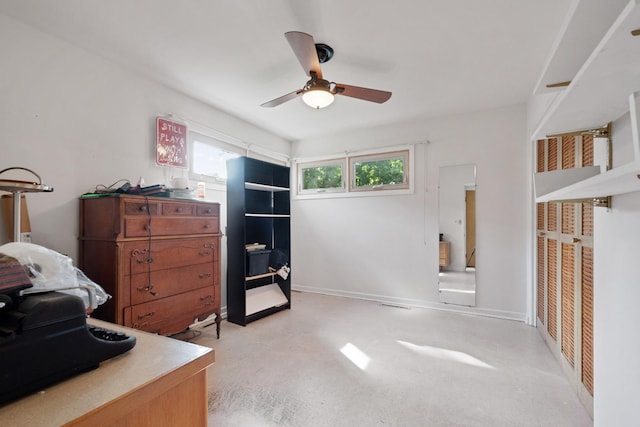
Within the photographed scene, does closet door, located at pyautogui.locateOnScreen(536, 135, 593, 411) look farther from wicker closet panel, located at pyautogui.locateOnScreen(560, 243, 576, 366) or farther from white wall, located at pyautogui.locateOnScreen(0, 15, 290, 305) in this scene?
white wall, located at pyautogui.locateOnScreen(0, 15, 290, 305)

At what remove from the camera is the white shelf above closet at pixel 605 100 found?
1.96ft

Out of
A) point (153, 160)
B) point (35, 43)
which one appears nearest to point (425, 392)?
point (153, 160)

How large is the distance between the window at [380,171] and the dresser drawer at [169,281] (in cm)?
248

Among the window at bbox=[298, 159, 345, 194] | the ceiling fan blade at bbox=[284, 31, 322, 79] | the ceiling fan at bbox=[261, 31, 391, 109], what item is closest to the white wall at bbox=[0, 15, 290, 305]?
the ceiling fan at bbox=[261, 31, 391, 109]

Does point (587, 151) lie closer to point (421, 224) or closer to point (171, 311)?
point (421, 224)

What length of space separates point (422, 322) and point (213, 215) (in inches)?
98.6

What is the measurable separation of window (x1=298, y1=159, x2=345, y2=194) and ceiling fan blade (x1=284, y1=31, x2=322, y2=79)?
2456 mm

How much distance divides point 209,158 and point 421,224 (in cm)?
279

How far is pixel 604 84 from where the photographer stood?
2.55ft

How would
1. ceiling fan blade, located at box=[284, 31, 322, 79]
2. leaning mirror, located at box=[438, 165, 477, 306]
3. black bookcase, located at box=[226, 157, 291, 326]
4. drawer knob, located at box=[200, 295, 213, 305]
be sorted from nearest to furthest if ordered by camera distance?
ceiling fan blade, located at box=[284, 31, 322, 79] → drawer knob, located at box=[200, 295, 213, 305] → black bookcase, located at box=[226, 157, 291, 326] → leaning mirror, located at box=[438, 165, 477, 306]

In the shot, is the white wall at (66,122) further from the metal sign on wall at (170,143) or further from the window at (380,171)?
the window at (380,171)

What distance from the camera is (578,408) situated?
69.4 inches

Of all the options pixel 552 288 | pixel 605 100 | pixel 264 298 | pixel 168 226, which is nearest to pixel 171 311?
pixel 168 226

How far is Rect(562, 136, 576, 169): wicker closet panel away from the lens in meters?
2.05
